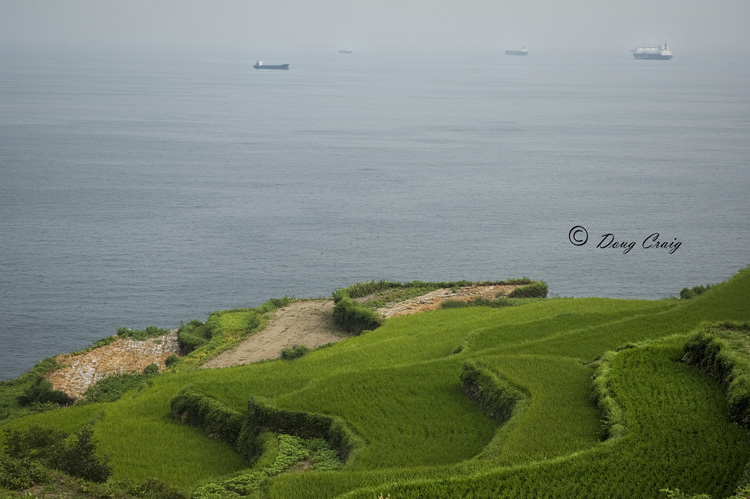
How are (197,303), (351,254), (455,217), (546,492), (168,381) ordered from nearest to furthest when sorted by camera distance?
(546,492) < (168,381) < (197,303) < (351,254) < (455,217)

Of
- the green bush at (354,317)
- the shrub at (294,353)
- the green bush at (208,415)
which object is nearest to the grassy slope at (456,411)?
the green bush at (208,415)

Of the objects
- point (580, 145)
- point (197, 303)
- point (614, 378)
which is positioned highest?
point (580, 145)

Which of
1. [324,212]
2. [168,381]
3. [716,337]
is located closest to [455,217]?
[324,212]

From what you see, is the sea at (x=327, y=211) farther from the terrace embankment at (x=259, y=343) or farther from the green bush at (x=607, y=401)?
the green bush at (x=607, y=401)

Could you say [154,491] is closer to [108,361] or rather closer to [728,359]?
[728,359]

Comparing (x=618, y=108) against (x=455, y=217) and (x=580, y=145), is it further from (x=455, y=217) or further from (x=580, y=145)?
(x=455, y=217)

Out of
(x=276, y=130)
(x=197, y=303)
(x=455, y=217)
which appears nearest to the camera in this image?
(x=197, y=303)

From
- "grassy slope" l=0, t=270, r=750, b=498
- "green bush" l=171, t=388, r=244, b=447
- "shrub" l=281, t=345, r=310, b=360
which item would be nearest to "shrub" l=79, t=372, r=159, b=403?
"grassy slope" l=0, t=270, r=750, b=498
